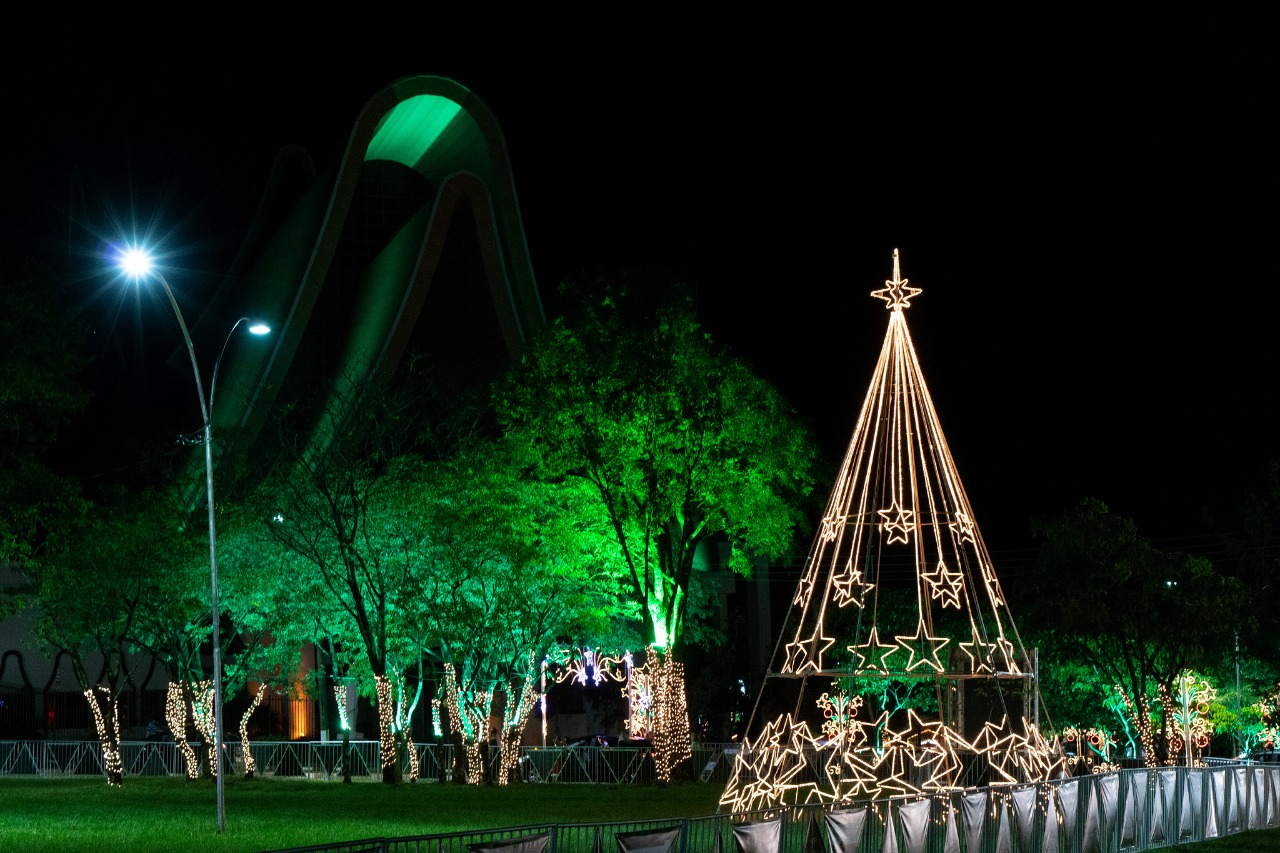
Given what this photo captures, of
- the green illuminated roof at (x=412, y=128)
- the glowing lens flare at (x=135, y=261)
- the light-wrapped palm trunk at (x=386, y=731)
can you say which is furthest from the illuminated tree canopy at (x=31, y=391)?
the green illuminated roof at (x=412, y=128)

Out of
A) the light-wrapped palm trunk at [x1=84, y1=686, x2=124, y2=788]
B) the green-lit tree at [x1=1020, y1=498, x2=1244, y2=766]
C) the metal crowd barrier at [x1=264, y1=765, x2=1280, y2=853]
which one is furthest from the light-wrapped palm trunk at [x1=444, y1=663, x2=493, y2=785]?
the metal crowd barrier at [x1=264, y1=765, x2=1280, y2=853]

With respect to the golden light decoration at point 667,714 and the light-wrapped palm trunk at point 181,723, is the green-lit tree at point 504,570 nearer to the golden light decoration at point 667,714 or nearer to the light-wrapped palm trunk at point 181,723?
the golden light decoration at point 667,714

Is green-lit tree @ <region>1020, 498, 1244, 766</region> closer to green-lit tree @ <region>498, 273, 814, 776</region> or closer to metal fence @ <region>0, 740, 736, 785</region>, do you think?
green-lit tree @ <region>498, 273, 814, 776</region>

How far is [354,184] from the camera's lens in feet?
190

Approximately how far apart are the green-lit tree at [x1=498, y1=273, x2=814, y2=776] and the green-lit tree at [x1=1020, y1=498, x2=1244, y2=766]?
7.71 m

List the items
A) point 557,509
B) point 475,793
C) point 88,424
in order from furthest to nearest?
1. point 88,424
2. point 557,509
3. point 475,793

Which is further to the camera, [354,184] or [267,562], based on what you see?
[354,184]

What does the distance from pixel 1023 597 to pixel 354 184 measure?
31215 millimetres

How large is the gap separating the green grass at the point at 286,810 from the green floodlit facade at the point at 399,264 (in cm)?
2112

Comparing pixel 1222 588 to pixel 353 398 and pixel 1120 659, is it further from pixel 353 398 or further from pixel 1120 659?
pixel 353 398

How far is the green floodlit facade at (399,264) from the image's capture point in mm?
55375

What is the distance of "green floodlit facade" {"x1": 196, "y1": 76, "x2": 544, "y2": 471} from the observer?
182ft

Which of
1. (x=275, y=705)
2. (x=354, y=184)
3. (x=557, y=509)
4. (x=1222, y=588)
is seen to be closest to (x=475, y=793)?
(x=557, y=509)

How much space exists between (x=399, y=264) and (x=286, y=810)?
107ft
